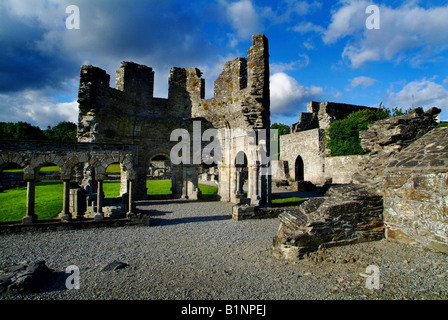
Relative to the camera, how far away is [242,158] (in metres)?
15.4

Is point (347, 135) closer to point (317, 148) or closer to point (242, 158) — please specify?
point (317, 148)

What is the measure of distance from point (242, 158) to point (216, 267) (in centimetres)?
1039

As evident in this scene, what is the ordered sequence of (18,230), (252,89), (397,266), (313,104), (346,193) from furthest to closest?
(313,104) < (252,89) < (18,230) < (346,193) < (397,266)

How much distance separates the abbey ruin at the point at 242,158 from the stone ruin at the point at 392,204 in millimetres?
24

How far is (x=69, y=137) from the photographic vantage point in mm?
60000

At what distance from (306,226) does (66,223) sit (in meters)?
7.95

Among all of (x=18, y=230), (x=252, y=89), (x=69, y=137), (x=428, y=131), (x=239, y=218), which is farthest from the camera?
(x=69, y=137)

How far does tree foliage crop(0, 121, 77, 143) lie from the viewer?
53.6 metres

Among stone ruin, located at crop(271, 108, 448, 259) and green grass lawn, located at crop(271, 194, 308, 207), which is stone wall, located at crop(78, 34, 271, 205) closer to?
green grass lawn, located at crop(271, 194, 308, 207)

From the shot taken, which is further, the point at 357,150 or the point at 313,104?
the point at 313,104

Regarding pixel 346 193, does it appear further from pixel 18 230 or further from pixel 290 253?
pixel 18 230
